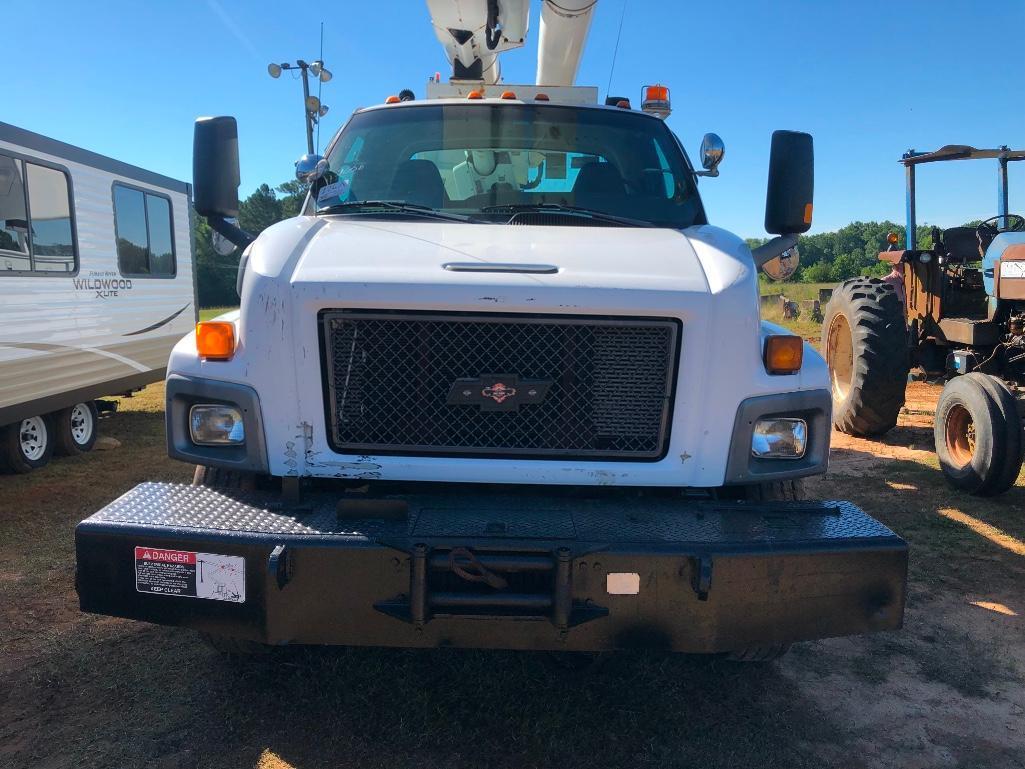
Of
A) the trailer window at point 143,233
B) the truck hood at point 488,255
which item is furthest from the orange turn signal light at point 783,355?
the trailer window at point 143,233

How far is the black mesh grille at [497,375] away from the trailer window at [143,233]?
6527 millimetres

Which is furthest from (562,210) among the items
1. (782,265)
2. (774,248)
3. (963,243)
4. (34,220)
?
(963,243)

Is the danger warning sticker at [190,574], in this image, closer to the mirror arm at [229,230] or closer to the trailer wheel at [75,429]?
the mirror arm at [229,230]

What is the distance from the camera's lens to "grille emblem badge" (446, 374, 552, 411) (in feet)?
8.73

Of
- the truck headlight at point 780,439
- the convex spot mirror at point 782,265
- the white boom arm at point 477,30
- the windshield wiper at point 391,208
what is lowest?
the truck headlight at point 780,439

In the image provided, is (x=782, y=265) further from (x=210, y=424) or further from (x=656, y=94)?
(x=210, y=424)

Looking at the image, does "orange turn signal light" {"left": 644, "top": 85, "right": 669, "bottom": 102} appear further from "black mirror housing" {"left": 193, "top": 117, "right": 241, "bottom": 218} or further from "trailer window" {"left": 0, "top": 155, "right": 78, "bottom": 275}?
"trailer window" {"left": 0, "top": 155, "right": 78, "bottom": 275}

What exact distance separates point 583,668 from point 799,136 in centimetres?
255

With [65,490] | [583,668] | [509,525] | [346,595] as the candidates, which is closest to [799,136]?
[509,525]

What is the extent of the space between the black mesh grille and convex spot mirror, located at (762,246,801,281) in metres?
1.48

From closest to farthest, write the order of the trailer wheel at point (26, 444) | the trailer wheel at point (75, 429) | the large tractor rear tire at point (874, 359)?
1. the trailer wheel at point (26, 444)
2. the large tractor rear tire at point (874, 359)
3. the trailer wheel at point (75, 429)

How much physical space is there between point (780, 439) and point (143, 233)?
314 inches

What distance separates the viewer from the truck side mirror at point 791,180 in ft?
11.4

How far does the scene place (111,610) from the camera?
97.7 inches
